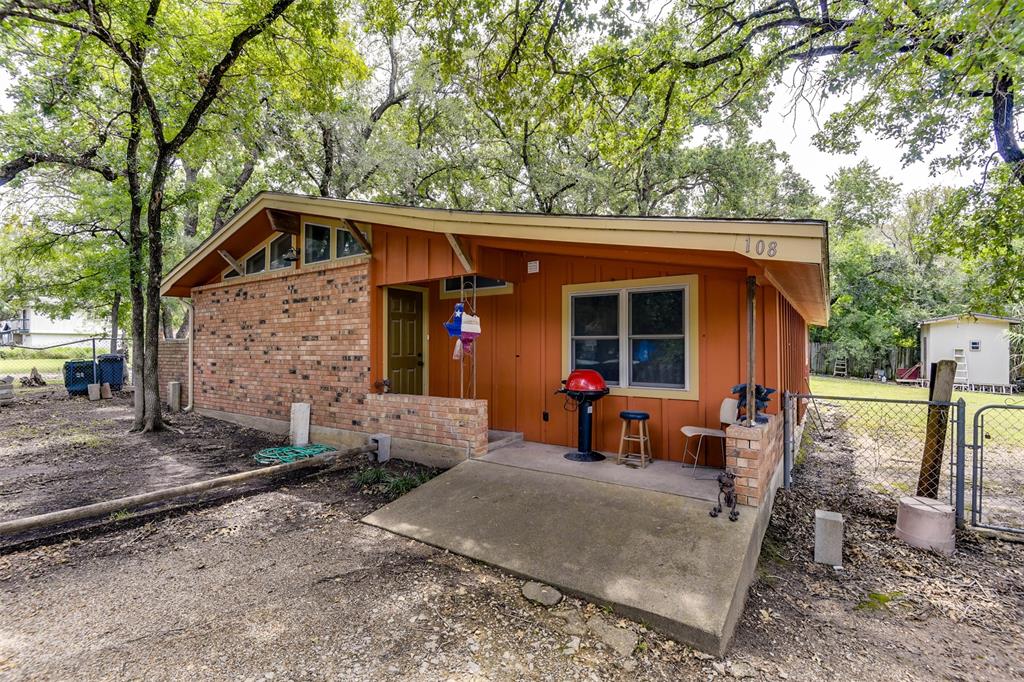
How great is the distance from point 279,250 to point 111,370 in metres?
9.31

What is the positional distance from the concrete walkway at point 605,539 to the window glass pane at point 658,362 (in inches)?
58.6

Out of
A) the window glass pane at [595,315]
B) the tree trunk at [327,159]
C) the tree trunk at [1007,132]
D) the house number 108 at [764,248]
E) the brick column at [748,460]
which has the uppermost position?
the tree trunk at [327,159]

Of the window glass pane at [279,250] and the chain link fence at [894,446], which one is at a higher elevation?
the window glass pane at [279,250]

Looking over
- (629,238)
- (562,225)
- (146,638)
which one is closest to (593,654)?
(146,638)

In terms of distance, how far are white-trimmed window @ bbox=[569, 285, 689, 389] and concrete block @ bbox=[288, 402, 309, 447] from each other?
4062mm

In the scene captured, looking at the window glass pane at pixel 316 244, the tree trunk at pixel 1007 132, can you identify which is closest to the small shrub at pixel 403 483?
the window glass pane at pixel 316 244

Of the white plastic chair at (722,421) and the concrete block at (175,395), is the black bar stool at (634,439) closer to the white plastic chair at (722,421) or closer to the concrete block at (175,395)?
the white plastic chair at (722,421)

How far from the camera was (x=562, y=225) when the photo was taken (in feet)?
13.8

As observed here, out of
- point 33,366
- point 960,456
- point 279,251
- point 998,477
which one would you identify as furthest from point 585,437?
point 33,366

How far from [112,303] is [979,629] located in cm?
2010

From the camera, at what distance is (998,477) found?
5.61 metres

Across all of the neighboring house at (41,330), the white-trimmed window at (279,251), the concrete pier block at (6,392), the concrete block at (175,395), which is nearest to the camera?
the white-trimmed window at (279,251)

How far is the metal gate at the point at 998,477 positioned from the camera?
3910mm

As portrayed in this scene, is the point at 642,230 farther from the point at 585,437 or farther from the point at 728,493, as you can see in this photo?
the point at 585,437
